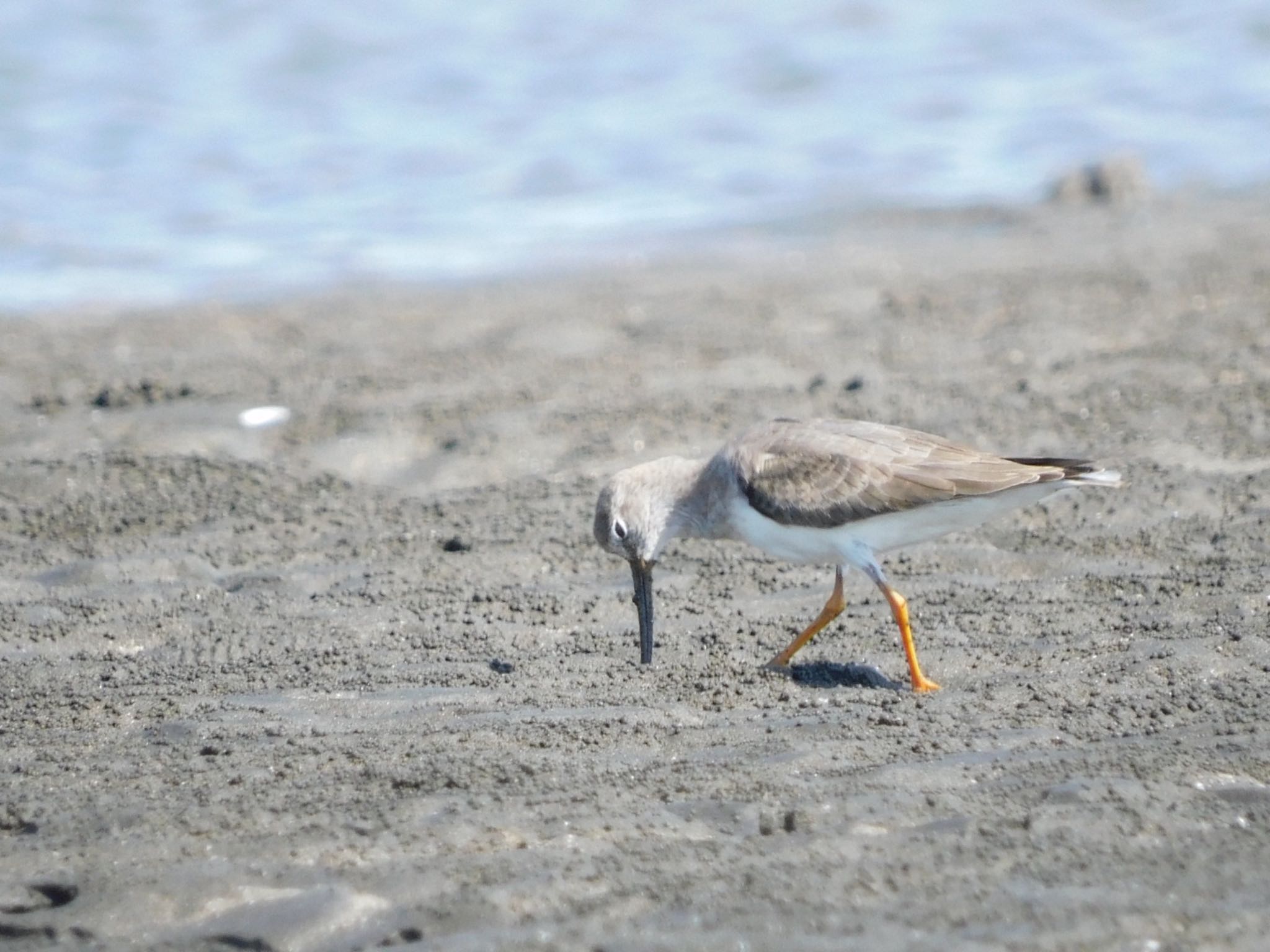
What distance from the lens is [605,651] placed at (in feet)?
21.4

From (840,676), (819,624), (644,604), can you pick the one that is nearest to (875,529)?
(819,624)

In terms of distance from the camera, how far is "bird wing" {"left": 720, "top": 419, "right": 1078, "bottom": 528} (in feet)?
21.6

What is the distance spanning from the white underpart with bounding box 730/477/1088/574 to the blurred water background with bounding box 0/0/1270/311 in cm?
946

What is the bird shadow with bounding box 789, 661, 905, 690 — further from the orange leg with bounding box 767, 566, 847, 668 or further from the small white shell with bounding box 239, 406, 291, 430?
the small white shell with bounding box 239, 406, 291, 430

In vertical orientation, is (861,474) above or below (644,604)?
above

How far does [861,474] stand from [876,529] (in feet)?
0.81

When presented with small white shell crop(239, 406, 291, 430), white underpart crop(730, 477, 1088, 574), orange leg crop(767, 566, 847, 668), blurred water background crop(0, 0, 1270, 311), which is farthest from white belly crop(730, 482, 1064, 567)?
blurred water background crop(0, 0, 1270, 311)

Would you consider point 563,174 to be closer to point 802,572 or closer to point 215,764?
point 802,572

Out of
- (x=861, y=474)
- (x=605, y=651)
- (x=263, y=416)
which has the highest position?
Result: (x=263, y=416)

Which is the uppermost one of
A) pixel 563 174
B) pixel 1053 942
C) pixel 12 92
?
pixel 12 92

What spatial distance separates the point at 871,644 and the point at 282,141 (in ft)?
52.4

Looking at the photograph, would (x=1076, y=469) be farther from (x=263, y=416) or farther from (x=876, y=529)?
(x=263, y=416)

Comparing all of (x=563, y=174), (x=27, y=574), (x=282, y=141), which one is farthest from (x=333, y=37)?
(x=27, y=574)

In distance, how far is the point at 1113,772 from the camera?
491 cm
